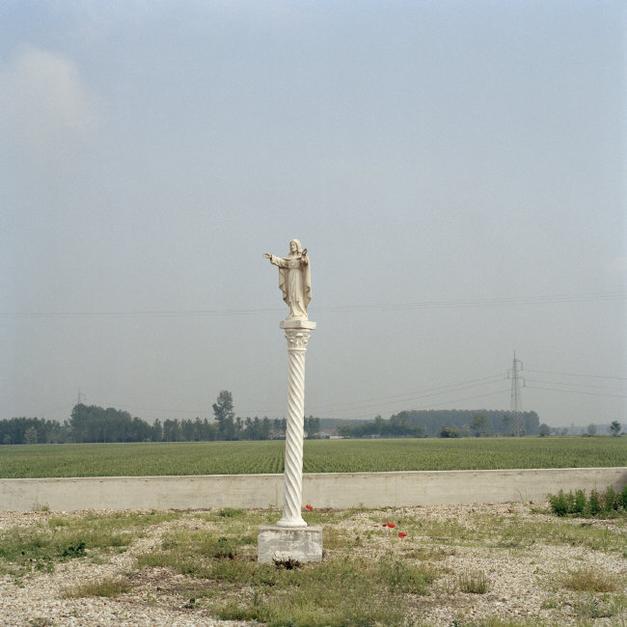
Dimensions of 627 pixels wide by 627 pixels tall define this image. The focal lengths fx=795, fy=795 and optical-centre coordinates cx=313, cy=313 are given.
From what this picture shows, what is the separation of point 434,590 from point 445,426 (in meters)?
125

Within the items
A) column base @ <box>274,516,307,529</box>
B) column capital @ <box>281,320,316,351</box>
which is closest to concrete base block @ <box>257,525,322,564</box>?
column base @ <box>274,516,307,529</box>

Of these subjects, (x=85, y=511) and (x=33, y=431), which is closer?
(x=85, y=511)

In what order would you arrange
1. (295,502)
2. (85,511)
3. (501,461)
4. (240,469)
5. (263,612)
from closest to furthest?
(263,612)
(295,502)
(85,511)
(240,469)
(501,461)

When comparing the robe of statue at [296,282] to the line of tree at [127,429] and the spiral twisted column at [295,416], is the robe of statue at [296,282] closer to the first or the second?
the spiral twisted column at [295,416]

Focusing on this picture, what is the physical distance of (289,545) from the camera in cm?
1152

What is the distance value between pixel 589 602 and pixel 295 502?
441 centimetres

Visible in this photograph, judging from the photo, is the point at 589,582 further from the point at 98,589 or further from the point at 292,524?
the point at 98,589

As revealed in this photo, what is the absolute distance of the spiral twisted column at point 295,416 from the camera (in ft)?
39.0

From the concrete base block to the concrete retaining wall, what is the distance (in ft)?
25.7

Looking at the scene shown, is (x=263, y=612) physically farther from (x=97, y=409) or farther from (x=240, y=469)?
(x=97, y=409)

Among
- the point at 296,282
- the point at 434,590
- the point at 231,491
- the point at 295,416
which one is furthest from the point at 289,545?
the point at 231,491

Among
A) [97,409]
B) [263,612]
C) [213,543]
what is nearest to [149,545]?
[213,543]

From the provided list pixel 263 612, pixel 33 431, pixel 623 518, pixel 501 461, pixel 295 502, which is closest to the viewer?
pixel 263 612

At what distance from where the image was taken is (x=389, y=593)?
31.6 ft
